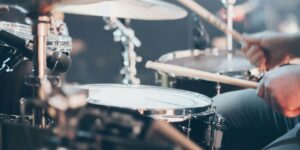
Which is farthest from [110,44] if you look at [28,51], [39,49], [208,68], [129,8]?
[39,49]

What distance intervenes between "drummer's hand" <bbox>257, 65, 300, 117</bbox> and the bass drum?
733 millimetres

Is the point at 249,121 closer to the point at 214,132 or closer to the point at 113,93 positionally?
the point at 214,132

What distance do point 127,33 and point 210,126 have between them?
1.07 metres

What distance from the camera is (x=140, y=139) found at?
26.5 inches

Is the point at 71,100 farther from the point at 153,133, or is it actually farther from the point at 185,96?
the point at 185,96

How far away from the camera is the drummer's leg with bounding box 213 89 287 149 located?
1497 millimetres

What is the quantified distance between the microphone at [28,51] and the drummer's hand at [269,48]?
58 centimetres

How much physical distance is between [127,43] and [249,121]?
1019 mm

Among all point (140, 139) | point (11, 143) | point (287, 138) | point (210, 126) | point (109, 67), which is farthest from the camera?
point (109, 67)

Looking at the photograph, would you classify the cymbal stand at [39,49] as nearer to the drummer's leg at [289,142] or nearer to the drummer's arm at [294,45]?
the drummer's leg at [289,142]

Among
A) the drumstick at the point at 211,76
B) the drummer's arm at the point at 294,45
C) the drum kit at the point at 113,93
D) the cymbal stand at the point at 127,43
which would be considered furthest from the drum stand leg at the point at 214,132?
the cymbal stand at the point at 127,43

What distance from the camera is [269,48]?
1489 mm

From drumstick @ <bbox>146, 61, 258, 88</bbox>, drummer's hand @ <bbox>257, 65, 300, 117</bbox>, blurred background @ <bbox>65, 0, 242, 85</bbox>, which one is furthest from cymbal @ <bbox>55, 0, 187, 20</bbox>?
blurred background @ <bbox>65, 0, 242, 85</bbox>

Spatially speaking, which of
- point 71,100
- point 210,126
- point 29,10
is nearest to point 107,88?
point 210,126
